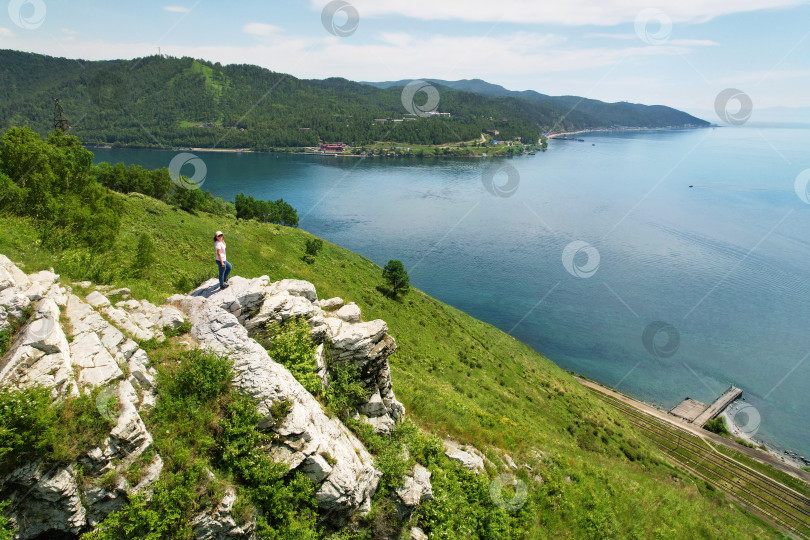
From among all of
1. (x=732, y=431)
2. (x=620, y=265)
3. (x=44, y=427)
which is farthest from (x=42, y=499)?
(x=620, y=265)

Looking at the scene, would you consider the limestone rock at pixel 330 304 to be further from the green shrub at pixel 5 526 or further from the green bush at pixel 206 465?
the green shrub at pixel 5 526

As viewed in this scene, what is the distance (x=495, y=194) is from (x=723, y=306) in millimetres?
82977

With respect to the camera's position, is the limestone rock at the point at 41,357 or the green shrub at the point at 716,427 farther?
the green shrub at the point at 716,427

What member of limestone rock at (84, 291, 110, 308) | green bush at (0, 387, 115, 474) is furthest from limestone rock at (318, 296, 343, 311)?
green bush at (0, 387, 115, 474)

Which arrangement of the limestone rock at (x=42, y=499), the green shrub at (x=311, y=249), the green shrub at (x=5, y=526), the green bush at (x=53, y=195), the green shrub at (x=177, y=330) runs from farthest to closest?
the green shrub at (x=311, y=249), the green bush at (x=53, y=195), the green shrub at (x=177, y=330), the limestone rock at (x=42, y=499), the green shrub at (x=5, y=526)

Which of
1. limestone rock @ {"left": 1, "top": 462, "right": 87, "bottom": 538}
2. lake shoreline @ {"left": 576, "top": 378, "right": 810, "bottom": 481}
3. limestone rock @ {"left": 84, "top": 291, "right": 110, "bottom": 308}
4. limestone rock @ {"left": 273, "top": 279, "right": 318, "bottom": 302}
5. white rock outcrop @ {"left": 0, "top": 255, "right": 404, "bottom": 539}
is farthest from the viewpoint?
lake shoreline @ {"left": 576, "top": 378, "right": 810, "bottom": 481}

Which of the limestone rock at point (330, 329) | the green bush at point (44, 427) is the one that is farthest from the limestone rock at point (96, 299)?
the green bush at point (44, 427)

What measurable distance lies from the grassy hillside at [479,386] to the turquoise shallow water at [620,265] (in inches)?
701

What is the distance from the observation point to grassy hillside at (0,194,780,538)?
56.3 ft

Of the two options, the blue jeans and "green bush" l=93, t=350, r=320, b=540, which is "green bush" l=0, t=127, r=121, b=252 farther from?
"green bush" l=93, t=350, r=320, b=540

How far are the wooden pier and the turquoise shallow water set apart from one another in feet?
5.34

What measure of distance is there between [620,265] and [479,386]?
66.3 metres

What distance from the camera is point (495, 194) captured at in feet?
476

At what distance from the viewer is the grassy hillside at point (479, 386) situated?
1716 cm
